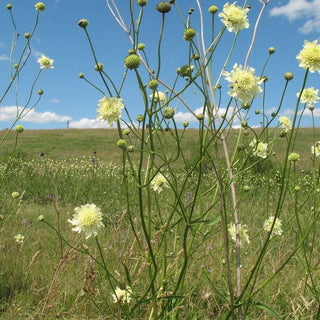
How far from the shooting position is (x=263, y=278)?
292cm

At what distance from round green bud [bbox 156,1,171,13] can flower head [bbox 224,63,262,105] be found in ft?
1.20

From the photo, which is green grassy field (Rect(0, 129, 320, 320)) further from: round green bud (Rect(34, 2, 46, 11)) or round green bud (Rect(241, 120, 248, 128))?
round green bud (Rect(34, 2, 46, 11))

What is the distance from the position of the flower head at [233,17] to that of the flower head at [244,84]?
23cm

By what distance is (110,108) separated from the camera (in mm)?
1448

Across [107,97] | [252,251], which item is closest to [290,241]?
[252,251]

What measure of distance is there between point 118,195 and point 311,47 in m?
4.88

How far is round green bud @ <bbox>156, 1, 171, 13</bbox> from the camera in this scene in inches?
55.8

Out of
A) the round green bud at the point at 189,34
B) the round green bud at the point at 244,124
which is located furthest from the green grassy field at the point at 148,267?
the round green bud at the point at 189,34

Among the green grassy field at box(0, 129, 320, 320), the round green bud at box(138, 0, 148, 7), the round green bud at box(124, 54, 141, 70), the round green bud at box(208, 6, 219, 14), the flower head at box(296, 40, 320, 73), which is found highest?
the round green bud at box(208, 6, 219, 14)

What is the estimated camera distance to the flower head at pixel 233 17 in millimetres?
1699

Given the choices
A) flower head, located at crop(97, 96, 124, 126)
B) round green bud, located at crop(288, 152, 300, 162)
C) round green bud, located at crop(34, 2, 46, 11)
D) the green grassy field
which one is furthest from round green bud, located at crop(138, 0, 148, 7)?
round green bud, located at crop(34, 2, 46, 11)

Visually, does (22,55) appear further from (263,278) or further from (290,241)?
(290,241)

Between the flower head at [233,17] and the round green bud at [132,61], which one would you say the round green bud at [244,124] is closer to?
the flower head at [233,17]

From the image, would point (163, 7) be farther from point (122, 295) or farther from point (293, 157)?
point (122, 295)
